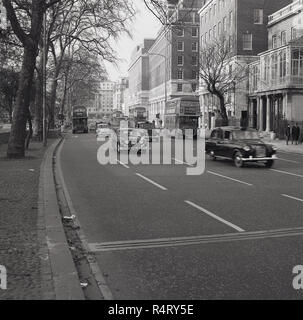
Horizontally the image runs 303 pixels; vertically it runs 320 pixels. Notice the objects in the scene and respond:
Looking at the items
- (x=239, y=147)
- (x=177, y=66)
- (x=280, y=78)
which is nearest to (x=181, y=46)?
(x=177, y=66)

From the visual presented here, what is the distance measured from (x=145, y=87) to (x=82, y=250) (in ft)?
519

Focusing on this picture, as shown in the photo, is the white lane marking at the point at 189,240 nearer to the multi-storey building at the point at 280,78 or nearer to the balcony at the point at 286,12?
the multi-storey building at the point at 280,78

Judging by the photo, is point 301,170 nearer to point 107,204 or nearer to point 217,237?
point 107,204

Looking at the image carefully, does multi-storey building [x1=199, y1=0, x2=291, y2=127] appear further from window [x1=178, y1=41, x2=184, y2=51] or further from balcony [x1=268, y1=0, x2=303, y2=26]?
window [x1=178, y1=41, x2=184, y2=51]

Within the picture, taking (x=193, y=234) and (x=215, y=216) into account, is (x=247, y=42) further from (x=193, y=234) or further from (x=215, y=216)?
(x=193, y=234)

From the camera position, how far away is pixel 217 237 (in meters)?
8.05

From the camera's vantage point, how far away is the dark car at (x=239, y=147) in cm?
2003

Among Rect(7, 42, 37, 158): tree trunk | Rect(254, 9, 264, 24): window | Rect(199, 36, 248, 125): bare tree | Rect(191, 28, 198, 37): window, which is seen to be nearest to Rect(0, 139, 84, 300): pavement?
Rect(7, 42, 37, 158): tree trunk

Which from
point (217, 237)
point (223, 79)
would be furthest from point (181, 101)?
point (217, 237)

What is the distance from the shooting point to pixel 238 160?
2039 centimetres

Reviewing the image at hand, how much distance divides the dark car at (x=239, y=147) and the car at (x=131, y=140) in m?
4.80

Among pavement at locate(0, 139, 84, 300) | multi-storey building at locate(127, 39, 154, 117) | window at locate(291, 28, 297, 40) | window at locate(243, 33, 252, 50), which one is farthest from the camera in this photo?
multi-storey building at locate(127, 39, 154, 117)

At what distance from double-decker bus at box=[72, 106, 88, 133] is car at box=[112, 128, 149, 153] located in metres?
46.8

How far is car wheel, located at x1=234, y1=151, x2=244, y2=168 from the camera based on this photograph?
20.2 m
